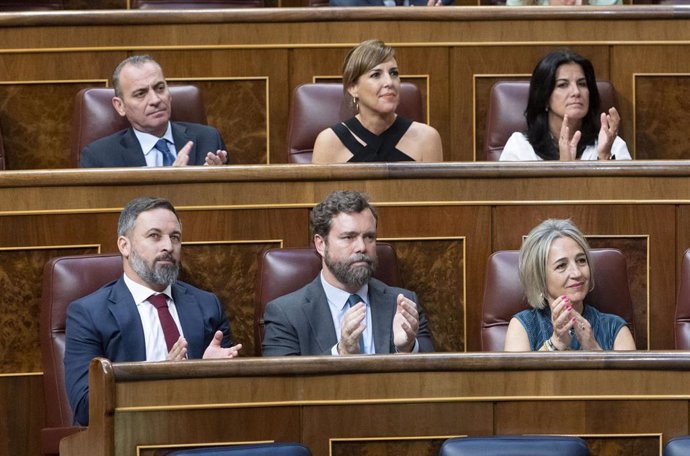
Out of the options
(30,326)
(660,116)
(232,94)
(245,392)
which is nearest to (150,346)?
(30,326)

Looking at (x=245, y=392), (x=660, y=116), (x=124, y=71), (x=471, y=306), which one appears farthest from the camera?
(x=660, y=116)

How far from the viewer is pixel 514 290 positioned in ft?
5.82

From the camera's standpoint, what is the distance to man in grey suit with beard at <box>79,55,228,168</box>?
2025 mm

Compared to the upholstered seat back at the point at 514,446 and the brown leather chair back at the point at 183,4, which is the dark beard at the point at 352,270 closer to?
the upholstered seat back at the point at 514,446

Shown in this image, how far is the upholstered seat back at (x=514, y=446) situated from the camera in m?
1.32

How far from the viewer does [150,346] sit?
170 cm

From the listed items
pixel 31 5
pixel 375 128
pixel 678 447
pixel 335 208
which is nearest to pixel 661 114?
pixel 375 128

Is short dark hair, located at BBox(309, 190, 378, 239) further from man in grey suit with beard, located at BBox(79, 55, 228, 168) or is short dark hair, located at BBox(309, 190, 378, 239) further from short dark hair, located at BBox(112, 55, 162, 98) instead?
short dark hair, located at BBox(112, 55, 162, 98)

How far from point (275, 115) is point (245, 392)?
87 centimetres

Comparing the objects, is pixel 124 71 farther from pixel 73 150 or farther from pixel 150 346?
pixel 150 346

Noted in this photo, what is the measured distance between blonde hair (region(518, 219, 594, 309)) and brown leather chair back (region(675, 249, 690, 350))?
11 centimetres

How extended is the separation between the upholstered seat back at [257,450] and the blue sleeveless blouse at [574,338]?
1.46 ft

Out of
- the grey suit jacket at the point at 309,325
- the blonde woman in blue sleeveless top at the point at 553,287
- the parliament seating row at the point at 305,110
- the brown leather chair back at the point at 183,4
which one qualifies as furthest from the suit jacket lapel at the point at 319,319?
the brown leather chair back at the point at 183,4

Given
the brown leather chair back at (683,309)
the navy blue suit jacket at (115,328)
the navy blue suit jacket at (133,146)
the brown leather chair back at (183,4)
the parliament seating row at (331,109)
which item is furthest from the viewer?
the brown leather chair back at (183,4)
